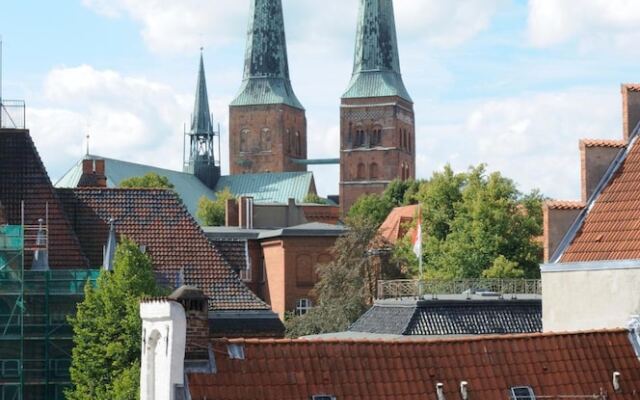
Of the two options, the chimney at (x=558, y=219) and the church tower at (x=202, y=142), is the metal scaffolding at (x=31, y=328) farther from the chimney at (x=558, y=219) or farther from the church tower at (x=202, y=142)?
the church tower at (x=202, y=142)

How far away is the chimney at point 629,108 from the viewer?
2972 cm

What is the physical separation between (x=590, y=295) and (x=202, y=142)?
160 metres

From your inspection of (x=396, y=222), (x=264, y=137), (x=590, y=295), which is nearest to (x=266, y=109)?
(x=264, y=137)

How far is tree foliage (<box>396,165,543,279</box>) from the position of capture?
7169 cm

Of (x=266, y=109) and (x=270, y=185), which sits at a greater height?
(x=266, y=109)

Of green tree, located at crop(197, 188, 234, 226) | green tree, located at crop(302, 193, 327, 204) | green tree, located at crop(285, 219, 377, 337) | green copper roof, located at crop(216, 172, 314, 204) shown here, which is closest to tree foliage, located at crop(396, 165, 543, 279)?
green tree, located at crop(285, 219, 377, 337)

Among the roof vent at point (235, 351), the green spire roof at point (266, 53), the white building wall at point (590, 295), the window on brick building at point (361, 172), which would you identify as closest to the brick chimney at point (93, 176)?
the white building wall at point (590, 295)

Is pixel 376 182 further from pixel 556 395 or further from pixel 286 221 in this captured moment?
pixel 556 395

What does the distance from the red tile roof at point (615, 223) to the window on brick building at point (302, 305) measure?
63863 millimetres

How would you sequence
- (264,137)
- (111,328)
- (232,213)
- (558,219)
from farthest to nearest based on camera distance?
1. (264,137)
2. (232,213)
3. (111,328)
4. (558,219)

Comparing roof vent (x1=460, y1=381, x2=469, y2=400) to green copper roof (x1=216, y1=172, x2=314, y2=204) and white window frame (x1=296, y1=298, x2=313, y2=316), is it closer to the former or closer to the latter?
white window frame (x1=296, y1=298, x2=313, y2=316)

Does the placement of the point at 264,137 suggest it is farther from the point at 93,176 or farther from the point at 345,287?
the point at 93,176

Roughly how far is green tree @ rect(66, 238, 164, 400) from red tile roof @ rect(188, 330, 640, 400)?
15.3 meters

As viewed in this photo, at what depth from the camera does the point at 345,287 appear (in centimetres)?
7888
